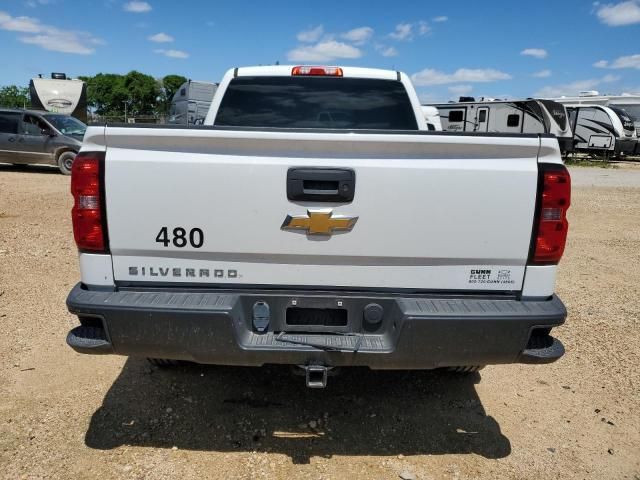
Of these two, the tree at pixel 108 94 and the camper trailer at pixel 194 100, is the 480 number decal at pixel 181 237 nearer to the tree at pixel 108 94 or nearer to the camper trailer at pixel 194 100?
the camper trailer at pixel 194 100

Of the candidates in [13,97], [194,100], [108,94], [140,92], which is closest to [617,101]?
[194,100]

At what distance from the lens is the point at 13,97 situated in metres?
45.0

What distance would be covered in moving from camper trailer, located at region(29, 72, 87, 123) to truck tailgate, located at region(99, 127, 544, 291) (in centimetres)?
2214

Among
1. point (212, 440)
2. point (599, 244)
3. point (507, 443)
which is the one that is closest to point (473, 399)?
point (507, 443)

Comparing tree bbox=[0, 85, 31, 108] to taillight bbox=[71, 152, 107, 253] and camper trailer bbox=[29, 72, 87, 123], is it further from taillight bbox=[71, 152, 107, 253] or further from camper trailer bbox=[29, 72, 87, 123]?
taillight bbox=[71, 152, 107, 253]

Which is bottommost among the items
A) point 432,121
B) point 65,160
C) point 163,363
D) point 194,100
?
point 163,363

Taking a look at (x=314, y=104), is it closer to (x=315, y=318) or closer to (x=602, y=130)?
(x=315, y=318)

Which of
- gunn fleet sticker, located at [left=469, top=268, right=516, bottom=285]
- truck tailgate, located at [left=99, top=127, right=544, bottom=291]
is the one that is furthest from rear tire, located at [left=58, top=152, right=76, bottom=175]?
gunn fleet sticker, located at [left=469, top=268, right=516, bottom=285]

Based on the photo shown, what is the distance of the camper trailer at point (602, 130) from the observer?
2623 centimetres

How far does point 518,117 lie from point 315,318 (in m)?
23.1

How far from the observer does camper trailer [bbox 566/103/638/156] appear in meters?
26.2

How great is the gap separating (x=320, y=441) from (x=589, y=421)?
5.84 ft

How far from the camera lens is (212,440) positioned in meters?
3.08

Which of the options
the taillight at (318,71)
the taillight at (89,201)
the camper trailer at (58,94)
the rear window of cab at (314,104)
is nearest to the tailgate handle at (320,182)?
the taillight at (89,201)
